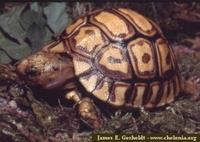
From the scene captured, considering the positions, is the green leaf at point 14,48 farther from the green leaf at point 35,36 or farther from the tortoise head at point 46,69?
the tortoise head at point 46,69

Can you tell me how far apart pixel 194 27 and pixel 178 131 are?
1947 mm

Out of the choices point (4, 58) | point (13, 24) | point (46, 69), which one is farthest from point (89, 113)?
point (13, 24)

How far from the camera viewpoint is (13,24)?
469 centimetres

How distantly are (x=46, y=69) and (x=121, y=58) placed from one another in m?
0.58

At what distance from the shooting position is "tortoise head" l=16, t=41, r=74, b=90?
381cm

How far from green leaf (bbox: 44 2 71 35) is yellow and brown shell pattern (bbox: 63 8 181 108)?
0.65m

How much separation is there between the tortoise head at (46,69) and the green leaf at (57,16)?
2.81ft

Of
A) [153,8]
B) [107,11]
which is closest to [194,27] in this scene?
[153,8]

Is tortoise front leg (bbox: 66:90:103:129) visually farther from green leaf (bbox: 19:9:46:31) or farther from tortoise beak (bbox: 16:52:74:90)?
green leaf (bbox: 19:9:46:31)

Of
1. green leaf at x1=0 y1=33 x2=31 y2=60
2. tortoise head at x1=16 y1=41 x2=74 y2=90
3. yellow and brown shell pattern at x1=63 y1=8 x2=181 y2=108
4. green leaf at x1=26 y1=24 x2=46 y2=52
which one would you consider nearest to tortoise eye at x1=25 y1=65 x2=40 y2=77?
tortoise head at x1=16 y1=41 x2=74 y2=90

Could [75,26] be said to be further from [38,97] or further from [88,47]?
[38,97]

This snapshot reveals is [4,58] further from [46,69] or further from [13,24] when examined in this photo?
[46,69]

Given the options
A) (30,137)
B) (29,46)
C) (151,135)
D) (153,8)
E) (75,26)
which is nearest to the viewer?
(30,137)

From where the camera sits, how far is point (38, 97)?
407cm
